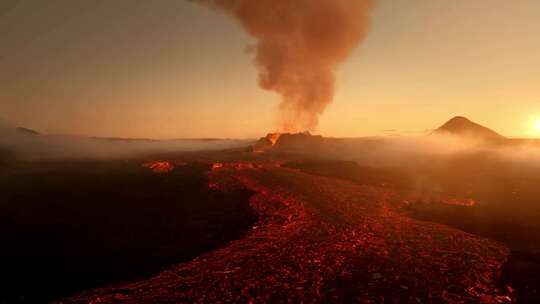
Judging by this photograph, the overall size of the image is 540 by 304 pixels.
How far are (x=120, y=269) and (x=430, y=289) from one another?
1385cm

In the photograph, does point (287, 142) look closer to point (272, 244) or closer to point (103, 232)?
point (103, 232)

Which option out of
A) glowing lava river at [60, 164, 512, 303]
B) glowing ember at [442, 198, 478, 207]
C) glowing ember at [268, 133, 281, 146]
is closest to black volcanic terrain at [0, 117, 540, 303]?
glowing lava river at [60, 164, 512, 303]

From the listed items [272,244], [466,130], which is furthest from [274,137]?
[466,130]

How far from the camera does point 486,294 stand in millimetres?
11305

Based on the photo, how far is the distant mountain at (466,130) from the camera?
121 metres

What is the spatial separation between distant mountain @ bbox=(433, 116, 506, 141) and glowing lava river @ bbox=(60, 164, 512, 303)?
404ft

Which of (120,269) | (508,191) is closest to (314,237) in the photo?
(120,269)

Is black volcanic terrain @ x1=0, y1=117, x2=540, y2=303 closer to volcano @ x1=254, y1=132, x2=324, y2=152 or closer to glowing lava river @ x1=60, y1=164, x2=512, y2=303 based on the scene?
glowing lava river @ x1=60, y1=164, x2=512, y2=303

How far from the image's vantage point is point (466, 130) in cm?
13575

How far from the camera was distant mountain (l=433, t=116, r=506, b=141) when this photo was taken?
121m

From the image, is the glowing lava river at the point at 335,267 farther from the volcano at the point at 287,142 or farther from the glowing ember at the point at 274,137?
the glowing ember at the point at 274,137

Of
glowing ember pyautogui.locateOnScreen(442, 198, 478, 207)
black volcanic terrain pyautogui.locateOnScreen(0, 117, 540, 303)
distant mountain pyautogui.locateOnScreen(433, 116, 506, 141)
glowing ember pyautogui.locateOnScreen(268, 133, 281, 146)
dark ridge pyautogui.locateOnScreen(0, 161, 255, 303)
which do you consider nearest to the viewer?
black volcanic terrain pyautogui.locateOnScreen(0, 117, 540, 303)

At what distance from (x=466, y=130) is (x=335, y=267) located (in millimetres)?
151537

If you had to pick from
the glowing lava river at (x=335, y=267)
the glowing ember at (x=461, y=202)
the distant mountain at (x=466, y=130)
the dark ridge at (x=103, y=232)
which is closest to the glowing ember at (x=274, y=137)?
the dark ridge at (x=103, y=232)
